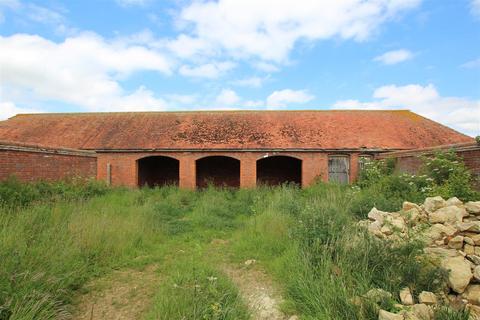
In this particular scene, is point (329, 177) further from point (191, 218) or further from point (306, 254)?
point (306, 254)

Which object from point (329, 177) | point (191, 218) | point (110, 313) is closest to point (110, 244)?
point (110, 313)

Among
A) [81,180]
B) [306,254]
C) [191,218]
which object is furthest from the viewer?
[81,180]

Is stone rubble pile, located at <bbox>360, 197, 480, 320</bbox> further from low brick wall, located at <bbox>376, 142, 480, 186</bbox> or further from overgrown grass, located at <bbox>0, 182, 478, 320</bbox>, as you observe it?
low brick wall, located at <bbox>376, 142, 480, 186</bbox>

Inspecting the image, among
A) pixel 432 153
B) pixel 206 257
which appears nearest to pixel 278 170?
pixel 432 153

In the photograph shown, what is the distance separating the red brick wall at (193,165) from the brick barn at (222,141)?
0.16 ft

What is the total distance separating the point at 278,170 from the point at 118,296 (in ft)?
46.6

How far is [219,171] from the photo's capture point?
17.6 metres

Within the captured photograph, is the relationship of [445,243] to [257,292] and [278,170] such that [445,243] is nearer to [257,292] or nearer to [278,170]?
[257,292]

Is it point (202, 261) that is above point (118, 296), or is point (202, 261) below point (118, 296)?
above

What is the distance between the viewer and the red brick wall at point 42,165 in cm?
928

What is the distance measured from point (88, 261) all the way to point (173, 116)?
1410cm

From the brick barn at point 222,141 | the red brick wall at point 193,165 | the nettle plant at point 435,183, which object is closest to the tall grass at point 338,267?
the nettle plant at point 435,183

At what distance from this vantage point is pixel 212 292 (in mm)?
3520

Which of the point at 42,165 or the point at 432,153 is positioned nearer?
the point at 432,153
